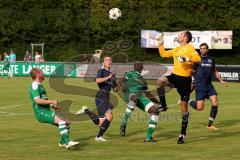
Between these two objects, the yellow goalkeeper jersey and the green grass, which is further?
the yellow goalkeeper jersey

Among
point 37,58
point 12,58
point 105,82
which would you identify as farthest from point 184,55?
point 12,58

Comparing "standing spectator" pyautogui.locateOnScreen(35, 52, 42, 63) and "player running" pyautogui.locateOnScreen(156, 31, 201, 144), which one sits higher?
"player running" pyautogui.locateOnScreen(156, 31, 201, 144)

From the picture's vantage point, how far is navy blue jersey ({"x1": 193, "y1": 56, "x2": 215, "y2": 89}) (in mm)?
18922

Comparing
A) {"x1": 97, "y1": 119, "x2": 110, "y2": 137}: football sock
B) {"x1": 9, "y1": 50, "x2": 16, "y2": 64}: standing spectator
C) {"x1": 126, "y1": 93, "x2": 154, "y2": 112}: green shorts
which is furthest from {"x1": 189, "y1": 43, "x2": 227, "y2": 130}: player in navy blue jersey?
{"x1": 9, "y1": 50, "x2": 16, "y2": 64}: standing spectator

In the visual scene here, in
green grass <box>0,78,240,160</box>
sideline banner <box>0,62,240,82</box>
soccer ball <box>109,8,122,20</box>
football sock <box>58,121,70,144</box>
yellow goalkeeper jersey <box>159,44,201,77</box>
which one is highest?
soccer ball <box>109,8,122,20</box>

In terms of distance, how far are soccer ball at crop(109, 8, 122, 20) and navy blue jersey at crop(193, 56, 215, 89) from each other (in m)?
37.9

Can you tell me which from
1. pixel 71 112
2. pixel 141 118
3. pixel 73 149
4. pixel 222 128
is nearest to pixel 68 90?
pixel 71 112

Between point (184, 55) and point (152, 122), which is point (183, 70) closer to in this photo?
point (184, 55)

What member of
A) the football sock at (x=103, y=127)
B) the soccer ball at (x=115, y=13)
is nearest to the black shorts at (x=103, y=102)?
the football sock at (x=103, y=127)

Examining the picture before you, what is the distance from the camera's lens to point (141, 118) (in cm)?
2212

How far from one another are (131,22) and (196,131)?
40.0 metres

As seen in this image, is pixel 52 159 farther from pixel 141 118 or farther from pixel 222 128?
pixel 141 118

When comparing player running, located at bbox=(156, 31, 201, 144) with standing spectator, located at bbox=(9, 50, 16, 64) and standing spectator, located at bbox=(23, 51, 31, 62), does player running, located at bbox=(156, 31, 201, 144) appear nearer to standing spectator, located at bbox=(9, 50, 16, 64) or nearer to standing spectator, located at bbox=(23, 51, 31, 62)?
standing spectator, located at bbox=(9, 50, 16, 64)

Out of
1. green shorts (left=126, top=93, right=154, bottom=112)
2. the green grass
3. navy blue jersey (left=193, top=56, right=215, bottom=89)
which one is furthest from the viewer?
navy blue jersey (left=193, top=56, right=215, bottom=89)
